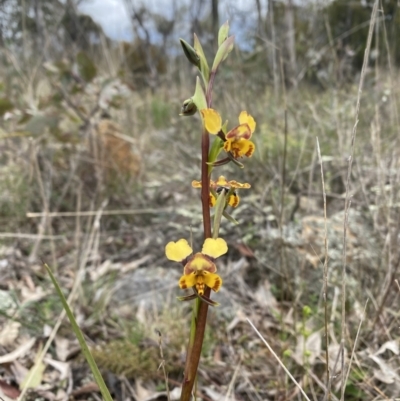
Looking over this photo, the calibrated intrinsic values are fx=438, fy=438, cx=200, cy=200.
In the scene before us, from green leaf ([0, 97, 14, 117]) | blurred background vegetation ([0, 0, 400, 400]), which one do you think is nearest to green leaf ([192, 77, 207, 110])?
blurred background vegetation ([0, 0, 400, 400])

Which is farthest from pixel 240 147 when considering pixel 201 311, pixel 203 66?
pixel 201 311

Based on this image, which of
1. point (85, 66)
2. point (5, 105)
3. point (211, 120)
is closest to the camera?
point (211, 120)

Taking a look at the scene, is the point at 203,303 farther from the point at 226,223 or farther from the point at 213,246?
the point at 226,223

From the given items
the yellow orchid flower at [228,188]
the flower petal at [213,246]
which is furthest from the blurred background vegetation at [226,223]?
the flower petal at [213,246]

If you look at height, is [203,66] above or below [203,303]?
above

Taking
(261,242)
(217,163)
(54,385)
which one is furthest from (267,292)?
(217,163)

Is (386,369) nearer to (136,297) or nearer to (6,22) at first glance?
(136,297)

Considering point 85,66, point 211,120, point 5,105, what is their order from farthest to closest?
point 85,66, point 5,105, point 211,120

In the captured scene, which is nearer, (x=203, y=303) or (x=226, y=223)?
(x=203, y=303)
